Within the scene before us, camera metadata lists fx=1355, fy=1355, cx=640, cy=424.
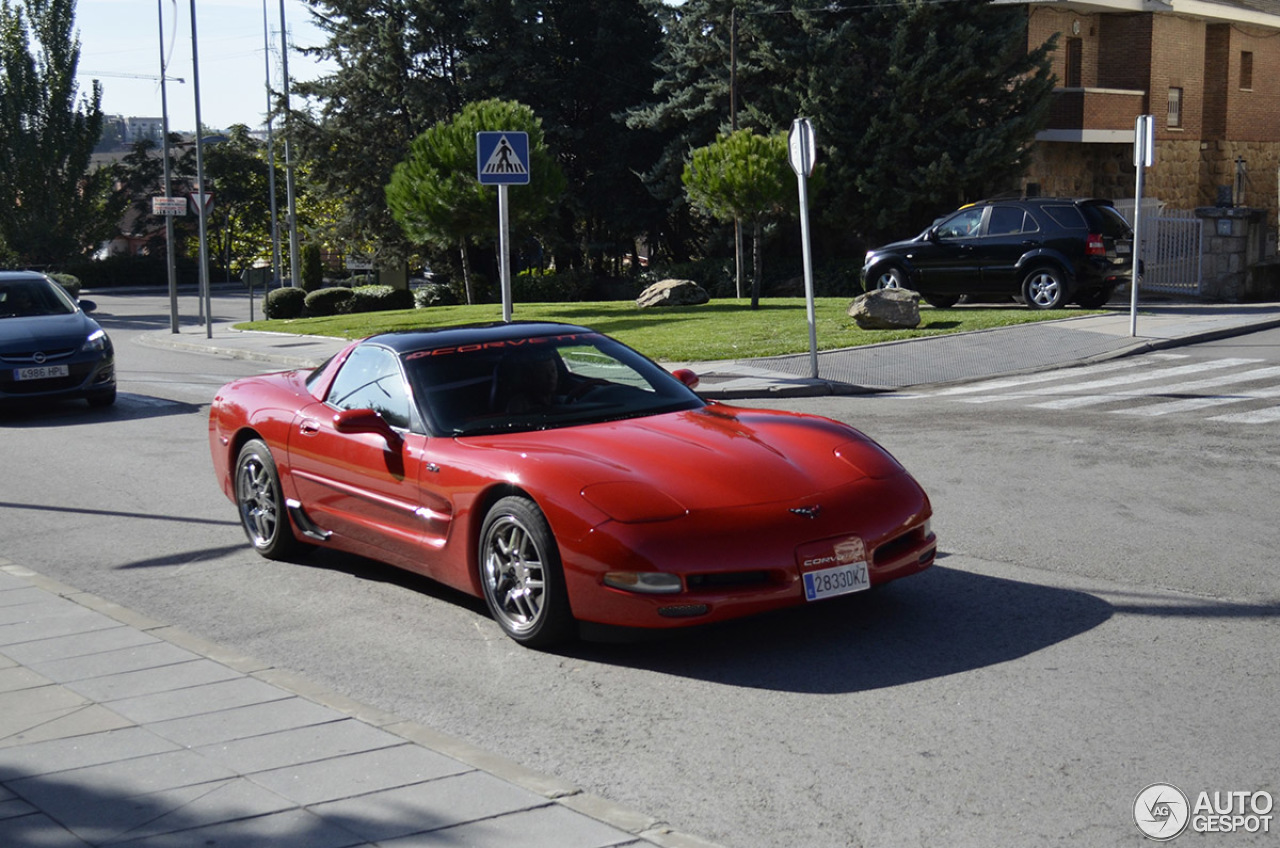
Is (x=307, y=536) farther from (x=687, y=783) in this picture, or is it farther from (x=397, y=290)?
(x=397, y=290)

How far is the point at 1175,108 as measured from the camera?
39062 mm

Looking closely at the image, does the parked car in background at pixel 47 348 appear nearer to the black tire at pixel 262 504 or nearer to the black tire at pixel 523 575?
the black tire at pixel 262 504

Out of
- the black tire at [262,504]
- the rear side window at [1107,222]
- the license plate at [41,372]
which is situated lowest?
the black tire at [262,504]

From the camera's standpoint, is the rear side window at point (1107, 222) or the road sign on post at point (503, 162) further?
the rear side window at point (1107, 222)

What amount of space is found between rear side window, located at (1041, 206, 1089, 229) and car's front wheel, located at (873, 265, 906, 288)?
2.95 m

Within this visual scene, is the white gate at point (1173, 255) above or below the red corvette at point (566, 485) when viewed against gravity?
above

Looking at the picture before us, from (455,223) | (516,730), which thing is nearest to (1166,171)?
(455,223)

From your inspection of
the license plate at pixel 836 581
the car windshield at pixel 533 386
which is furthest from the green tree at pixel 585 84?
the license plate at pixel 836 581

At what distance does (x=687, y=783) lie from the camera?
176 inches

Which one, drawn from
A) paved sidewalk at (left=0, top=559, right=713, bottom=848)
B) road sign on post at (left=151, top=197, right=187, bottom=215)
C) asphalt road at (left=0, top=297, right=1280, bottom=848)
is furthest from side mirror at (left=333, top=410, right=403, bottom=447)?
road sign on post at (left=151, top=197, right=187, bottom=215)

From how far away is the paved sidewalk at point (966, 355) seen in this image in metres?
16.5

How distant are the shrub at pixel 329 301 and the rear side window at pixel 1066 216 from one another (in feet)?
76.1

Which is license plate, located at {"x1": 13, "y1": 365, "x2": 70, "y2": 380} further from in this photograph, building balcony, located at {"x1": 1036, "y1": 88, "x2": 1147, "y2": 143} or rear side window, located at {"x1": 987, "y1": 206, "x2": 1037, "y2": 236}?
building balcony, located at {"x1": 1036, "y1": 88, "x2": 1147, "y2": 143}

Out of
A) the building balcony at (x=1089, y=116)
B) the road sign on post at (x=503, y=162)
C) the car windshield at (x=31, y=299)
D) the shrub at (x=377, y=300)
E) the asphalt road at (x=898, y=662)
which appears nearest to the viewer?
the asphalt road at (x=898, y=662)
